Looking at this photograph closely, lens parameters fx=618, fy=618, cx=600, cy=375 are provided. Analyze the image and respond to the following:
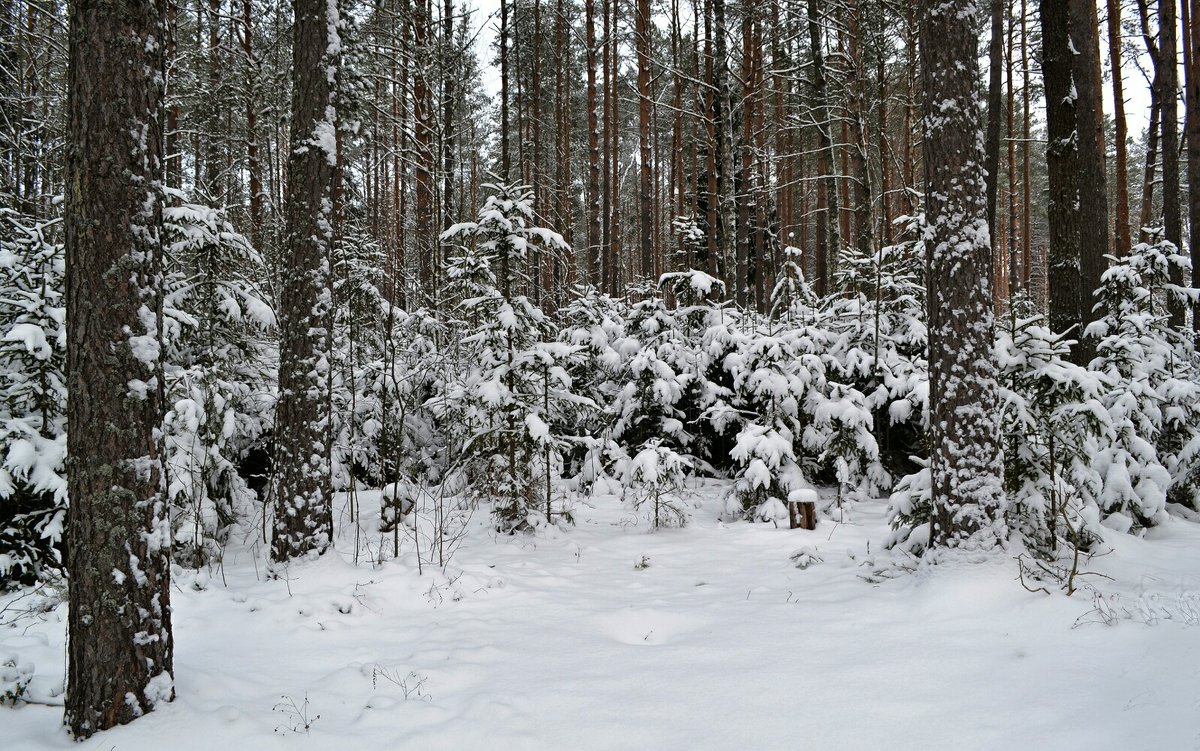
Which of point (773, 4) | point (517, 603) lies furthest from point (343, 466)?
point (773, 4)

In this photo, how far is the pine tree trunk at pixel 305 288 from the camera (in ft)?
18.9

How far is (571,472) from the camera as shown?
987cm

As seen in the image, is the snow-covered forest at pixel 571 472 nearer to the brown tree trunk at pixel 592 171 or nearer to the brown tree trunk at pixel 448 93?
the brown tree trunk at pixel 448 93

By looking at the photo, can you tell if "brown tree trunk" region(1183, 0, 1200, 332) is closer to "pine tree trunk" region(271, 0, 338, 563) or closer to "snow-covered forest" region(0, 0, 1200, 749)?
"snow-covered forest" region(0, 0, 1200, 749)

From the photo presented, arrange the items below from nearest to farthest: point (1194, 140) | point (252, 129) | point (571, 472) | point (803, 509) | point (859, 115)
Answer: point (803, 509)
point (859, 115)
point (571, 472)
point (1194, 140)
point (252, 129)

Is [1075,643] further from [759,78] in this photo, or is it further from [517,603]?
[759,78]

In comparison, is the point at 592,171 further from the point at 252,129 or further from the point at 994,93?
the point at 994,93

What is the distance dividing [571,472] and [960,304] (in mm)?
6414

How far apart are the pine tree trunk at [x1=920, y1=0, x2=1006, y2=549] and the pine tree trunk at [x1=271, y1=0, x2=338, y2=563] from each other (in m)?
5.31

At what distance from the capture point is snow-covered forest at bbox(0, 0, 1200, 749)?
10.2 feet

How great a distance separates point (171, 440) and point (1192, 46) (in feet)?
56.4

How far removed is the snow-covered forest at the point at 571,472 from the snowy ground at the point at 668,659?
0.03 meters

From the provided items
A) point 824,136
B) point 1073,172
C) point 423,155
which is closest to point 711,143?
point 824,136

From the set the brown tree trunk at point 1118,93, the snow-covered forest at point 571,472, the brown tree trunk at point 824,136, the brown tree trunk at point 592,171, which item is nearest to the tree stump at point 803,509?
the snow-covered forest at point 571,472
